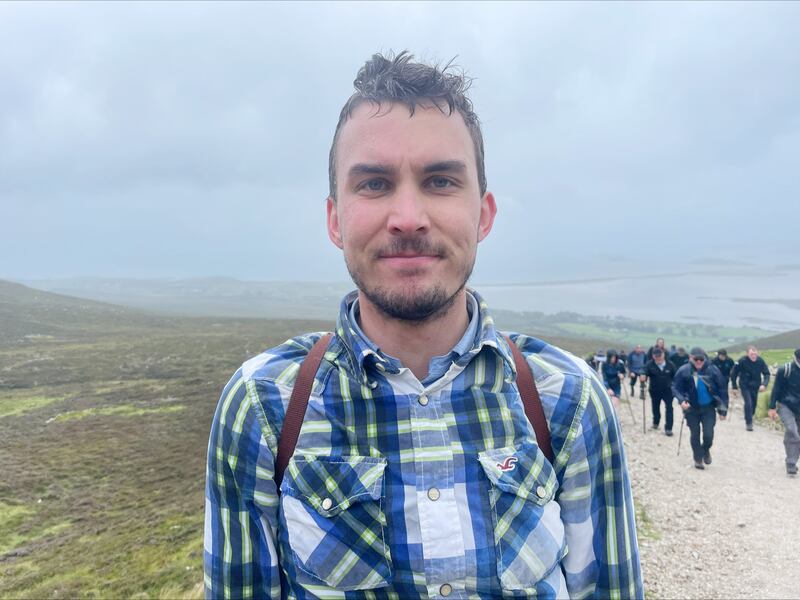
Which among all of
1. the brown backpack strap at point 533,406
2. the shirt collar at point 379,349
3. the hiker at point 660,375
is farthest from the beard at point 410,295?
the hiker at point 660,375

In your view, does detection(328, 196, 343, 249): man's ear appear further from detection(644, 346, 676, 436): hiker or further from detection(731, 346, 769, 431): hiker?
detection(731, 346, 769, 431): hiker

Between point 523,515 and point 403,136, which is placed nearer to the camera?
point 523,515

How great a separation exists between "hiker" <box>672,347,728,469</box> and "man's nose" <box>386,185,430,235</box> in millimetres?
13721

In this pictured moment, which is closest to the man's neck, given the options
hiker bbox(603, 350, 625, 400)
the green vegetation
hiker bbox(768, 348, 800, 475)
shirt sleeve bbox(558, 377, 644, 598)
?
shirt sleeve bbox(558, 377, 644, 598)

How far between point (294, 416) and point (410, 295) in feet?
3.30

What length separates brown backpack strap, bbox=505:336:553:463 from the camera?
251cm

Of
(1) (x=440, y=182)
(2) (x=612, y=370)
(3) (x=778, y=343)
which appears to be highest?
(1) (x=440, y=182)

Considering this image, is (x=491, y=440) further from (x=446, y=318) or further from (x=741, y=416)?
(x=741, y=416)

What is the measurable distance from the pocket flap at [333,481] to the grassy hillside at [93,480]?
7.46 meters

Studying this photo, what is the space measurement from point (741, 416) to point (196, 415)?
25.9 m

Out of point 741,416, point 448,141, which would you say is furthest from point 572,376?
point 741,416

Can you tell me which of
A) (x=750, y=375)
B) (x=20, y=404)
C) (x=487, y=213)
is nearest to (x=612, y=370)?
(x=750, y=375)

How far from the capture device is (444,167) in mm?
2451

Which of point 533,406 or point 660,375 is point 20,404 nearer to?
point 533,406
